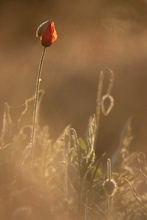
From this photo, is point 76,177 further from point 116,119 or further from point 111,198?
point 116,119

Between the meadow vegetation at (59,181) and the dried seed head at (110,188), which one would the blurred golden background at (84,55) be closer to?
the meadow vegetation at (59,181)

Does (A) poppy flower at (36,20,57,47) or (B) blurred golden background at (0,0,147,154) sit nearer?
(A) poppy flower at (36,20,57,47)

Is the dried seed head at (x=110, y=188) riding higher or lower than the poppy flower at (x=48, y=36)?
lower

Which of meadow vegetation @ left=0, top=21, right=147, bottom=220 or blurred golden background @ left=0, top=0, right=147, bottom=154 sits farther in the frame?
blurred golden background @ left=0, top=0, right=147, bottom=154

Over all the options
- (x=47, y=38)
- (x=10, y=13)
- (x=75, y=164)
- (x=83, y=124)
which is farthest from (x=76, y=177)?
(x=10, y=13)

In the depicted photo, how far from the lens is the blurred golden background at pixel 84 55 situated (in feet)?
6.58

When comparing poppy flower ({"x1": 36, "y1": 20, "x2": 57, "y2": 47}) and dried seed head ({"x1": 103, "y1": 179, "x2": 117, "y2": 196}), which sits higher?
poppy flower ({"x1": 36, "y1": 20, "x2": 57, "y2": 47})

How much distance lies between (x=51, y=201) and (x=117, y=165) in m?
0.28

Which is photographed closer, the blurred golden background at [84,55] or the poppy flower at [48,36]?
the poppy flower at [48,36]

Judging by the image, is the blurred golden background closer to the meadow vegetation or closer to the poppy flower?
the meadow vegetation

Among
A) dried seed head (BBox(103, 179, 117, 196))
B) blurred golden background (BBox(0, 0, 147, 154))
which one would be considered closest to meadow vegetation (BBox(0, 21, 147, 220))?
dried seed head (BBox(103, 179, 117, 196))

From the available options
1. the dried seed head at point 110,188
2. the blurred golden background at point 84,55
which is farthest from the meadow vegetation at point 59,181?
the blurred golden background at point 84,55

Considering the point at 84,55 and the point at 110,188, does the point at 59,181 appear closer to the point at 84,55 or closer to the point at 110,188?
the point at 110,188

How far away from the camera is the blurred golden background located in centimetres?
201
